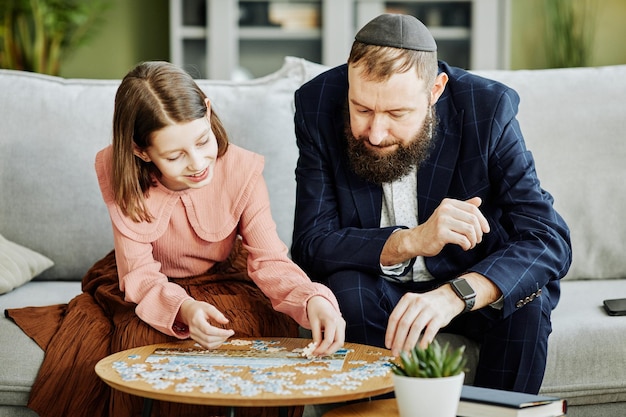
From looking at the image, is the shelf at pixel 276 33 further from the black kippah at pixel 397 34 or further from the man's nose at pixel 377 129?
the man's nose at pixel 377 129

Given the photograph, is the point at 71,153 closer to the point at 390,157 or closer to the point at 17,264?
the point at 17,264

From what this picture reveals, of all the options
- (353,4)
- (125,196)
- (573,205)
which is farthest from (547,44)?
(125,196)

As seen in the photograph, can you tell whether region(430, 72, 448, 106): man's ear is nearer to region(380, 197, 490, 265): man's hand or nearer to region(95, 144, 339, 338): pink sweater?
region(380, 197, 490, 265): man's hand

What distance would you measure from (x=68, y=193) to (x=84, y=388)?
0.80 metres

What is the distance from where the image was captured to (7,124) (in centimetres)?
260

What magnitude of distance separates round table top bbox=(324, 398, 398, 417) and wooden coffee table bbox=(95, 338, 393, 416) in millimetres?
45

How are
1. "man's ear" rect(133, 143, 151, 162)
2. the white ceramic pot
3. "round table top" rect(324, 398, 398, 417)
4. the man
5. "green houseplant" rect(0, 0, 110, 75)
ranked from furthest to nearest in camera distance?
"green houseplant" rect(0, 0, 110, 75) → "man's ear" rect(133, 143, 151, 162) → the man → "round table top" rect(324, 398, 398, 417) → the white ceramic pot

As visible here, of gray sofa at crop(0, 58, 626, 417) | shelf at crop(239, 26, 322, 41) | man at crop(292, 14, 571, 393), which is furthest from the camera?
shelf at crop(239, 26, 322, 41)

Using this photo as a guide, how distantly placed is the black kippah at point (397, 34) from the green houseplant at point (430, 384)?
858 millimetres

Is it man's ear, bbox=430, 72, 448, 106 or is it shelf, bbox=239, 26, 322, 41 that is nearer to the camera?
man's ear, bbox=430, 72, 448, 106

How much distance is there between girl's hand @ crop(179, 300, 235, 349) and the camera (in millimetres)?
1719

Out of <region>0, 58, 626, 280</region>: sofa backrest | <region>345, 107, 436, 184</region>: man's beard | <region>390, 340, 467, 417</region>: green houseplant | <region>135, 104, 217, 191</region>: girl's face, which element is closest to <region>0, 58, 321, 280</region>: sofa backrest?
<region>0, 58, 626, 280</region>: sofa backrest

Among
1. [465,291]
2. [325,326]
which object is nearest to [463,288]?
[465,291]

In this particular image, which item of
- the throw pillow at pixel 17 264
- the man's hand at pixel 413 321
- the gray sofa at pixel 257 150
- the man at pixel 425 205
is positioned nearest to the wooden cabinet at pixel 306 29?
the gray sofa at pixel 257 150
